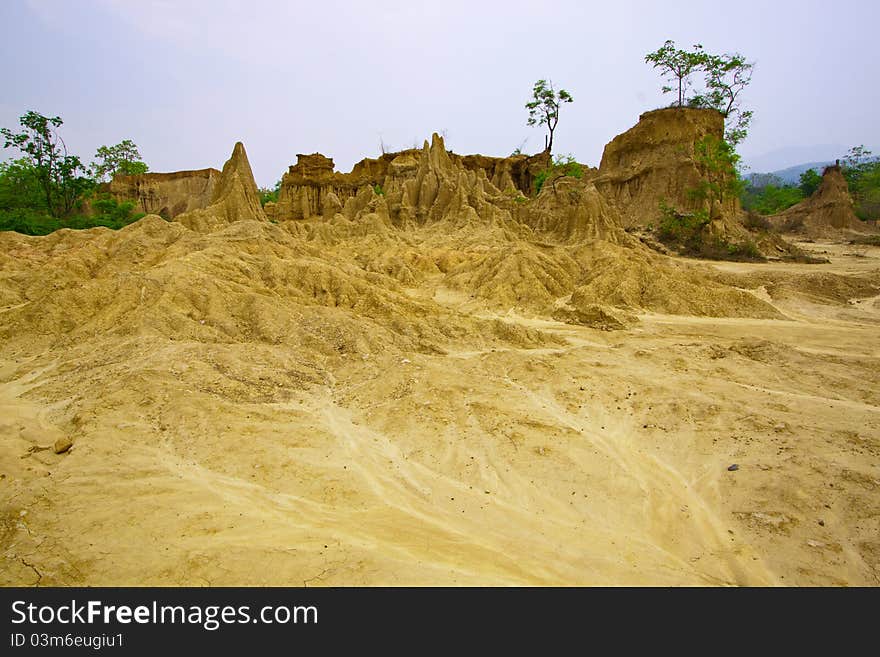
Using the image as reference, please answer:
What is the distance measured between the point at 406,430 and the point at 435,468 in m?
0.90

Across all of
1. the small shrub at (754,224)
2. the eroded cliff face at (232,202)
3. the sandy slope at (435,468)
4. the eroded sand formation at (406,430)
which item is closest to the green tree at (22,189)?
the eroded cliff face at (232,202)

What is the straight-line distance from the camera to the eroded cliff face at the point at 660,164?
25703 millimetres

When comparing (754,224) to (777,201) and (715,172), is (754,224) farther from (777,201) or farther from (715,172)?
(777,201)


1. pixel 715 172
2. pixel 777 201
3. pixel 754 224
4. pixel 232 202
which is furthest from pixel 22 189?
pixel 777 201

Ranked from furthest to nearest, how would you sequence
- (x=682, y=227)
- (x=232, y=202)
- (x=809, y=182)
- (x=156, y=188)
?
(x=809, y=182) → (x=156, y=188) → (x=682, y=227) → (x=232, y=202)

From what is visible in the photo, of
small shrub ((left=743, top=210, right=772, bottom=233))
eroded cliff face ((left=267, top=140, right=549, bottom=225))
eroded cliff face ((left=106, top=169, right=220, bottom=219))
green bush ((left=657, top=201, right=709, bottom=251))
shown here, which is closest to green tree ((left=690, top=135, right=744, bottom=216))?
green bush ((left=657, top=201, right=709, bottom=251))

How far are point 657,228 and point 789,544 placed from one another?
81.8ft

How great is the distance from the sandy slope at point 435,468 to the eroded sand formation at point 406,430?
3 centimetres

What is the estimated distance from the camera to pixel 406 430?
222 inches

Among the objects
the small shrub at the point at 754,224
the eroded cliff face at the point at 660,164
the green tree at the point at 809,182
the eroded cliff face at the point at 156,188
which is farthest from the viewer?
the green tree at the point at 809,182

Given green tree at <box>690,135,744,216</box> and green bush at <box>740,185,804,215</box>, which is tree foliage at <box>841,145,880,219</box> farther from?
green tree at <box>690,135,744,216</box>

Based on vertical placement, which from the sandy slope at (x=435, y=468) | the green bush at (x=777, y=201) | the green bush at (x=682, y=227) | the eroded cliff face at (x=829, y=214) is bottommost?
the sandy slope at (x=435, y=468)

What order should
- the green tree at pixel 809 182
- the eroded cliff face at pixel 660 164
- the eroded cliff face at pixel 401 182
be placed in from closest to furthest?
1. the eroded cliff face at pixel 401 182
2. the eroded cliff face at pixel 660 164
3. the green tree at pixel 809 182

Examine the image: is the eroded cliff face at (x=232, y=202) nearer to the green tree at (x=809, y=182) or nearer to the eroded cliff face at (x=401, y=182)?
the eroded cliff face at (x=401, y=182)
